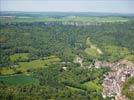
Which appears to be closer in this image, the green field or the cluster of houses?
the cluster of houses

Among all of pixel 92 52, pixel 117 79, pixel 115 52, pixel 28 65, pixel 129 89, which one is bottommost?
pixel 92 52

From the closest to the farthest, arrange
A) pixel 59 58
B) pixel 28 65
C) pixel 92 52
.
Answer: pixel 28 65 < pixel 59 58 < pixel 92 52

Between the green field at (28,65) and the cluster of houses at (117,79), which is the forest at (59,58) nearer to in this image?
the green field at (28,65)

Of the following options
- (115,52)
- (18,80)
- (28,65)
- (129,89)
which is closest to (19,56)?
(28,65)

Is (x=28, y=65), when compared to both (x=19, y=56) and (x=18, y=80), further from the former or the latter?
(x=18, y=80)

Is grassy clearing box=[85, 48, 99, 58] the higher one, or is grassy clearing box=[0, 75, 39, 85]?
grassy clearing box=[0, 75, 39, 85]

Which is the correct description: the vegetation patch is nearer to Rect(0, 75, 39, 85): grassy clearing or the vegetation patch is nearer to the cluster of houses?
the cluster of houses

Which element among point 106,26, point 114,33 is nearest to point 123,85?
point 114,33

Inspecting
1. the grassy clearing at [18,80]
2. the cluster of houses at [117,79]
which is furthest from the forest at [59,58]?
the cluster of houses at [117,79]

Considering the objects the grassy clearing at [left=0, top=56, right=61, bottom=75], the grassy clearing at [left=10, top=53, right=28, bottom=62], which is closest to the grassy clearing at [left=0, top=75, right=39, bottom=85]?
the grassy clearing at [left=0, top=56, right=61, bottom=75]
